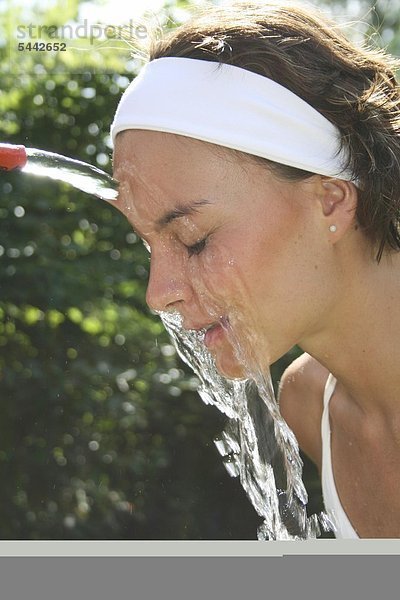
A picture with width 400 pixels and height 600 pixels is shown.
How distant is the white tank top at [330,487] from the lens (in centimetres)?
236

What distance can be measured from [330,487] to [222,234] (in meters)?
0.82

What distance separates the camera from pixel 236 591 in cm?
169

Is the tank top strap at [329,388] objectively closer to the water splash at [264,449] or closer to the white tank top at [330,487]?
the white tank top at [330,487]

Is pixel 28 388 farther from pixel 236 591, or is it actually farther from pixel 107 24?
pixel 236 591

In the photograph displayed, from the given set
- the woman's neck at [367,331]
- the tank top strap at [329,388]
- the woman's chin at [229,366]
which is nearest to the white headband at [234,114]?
the woman's neck at [367,331]

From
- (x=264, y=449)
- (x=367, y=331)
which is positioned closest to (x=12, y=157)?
(x=367, y=331)

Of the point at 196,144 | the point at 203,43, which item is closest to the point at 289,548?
the point at 196,144

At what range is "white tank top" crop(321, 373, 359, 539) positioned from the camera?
2.36 meters

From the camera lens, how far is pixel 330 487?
7.98 feet

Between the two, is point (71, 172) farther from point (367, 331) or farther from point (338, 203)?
point (367, 331)

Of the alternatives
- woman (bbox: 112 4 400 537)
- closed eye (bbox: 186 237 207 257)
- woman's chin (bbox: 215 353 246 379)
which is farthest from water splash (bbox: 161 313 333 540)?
closed eye (bbox: 186 237 207 257)

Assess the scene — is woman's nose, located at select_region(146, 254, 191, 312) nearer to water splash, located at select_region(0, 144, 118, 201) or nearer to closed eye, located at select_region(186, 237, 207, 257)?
closed eye, located at select_region(186, 237, 207, 257)

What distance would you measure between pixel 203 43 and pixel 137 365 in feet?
5.48

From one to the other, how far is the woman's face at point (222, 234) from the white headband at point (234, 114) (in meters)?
0.03
